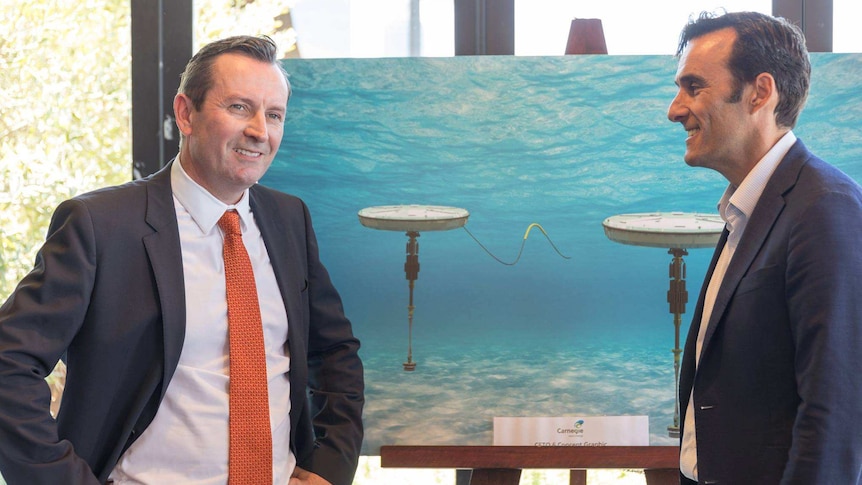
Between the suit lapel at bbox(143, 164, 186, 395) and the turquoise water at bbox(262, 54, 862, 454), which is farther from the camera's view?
the turquoise water at bbox(262, 54, 862, 454)

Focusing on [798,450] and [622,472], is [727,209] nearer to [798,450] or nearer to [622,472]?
[798,450]

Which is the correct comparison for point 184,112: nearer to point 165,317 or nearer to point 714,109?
point 165,317

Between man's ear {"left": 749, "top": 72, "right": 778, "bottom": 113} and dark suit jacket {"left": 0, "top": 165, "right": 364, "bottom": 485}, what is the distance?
1.29 metres

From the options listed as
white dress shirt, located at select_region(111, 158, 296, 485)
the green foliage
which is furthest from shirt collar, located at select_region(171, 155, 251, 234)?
the green foliage

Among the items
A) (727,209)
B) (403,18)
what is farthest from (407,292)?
(727,209)

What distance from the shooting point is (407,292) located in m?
2.90

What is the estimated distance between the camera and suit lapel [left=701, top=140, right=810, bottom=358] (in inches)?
71.0

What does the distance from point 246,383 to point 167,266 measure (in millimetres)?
353

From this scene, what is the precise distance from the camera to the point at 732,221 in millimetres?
1988

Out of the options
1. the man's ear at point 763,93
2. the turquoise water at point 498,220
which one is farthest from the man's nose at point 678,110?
the turquoise water at point 498,220

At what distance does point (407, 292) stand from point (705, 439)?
4.19 feet

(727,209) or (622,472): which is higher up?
(727,209)

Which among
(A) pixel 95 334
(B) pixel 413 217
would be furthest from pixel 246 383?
(B) pixel 413 217

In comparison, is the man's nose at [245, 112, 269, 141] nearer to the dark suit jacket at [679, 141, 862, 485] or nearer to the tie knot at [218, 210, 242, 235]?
the tie knot at [218, 210, 242, 235]
